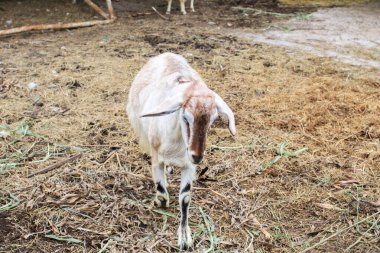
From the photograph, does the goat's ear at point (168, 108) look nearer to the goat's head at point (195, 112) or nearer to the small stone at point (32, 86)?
the goat's head at point (195, 112)

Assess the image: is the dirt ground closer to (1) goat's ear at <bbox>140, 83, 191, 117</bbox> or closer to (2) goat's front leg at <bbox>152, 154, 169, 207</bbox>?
(2) goat's front leg at <bbox>152, 154, 169, 207</bbox>

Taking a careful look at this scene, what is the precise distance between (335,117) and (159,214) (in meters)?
2.80

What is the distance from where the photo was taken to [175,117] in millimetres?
3201

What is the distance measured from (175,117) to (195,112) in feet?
1.12

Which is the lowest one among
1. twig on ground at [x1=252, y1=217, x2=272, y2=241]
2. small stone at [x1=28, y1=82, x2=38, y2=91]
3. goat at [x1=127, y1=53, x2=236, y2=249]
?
twig on ground at [x1=252, y1=217, x2=272, y2=241]

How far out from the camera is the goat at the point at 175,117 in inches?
114

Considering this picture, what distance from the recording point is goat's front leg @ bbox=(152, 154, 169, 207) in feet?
12.0

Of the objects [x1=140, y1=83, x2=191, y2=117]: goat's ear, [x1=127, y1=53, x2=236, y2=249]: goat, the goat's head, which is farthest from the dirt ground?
[x1=140, y1=83, x2=191, y2=117]: goat's ear

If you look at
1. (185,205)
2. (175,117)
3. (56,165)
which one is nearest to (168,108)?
(175,117)

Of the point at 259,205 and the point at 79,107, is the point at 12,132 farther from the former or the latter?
the point at 259,205

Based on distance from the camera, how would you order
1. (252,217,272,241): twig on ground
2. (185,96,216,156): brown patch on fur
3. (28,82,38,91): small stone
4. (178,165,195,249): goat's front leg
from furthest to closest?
1. (28,82,38,91): small stone
2. (252,217,272,241): twig on ground
3. (178,165,195,249): goat's front leg
4. (185,96,216,156): brown patch on fur

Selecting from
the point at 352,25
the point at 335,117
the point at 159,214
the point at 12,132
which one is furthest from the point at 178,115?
the point at 352,25

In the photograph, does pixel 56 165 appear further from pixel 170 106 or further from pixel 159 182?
pixel 170 106

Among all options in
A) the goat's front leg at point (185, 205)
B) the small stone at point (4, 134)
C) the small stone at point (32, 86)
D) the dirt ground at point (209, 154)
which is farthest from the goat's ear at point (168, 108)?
the small stone at point (32, 86)
